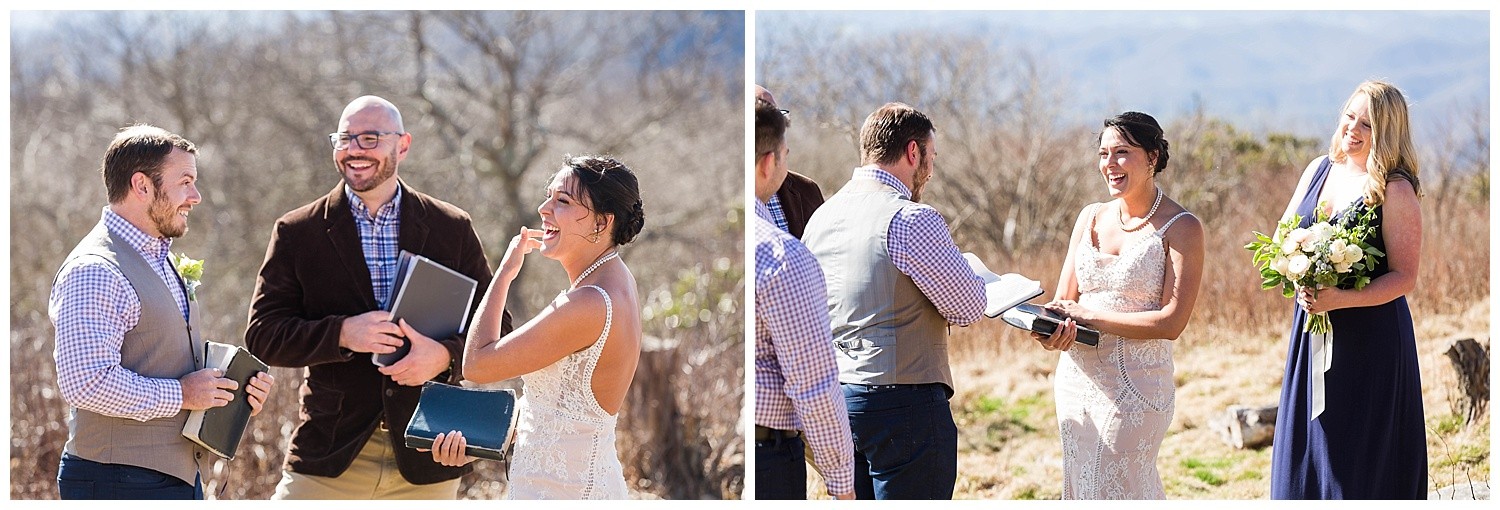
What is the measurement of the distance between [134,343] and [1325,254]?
3.14 m

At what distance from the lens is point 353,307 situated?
375 centimetres

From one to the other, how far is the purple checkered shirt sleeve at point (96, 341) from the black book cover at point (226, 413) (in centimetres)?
13

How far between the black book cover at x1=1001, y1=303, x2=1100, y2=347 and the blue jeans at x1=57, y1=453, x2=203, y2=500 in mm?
2297

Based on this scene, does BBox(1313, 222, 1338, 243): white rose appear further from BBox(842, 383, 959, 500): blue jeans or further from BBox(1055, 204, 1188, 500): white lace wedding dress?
BBox(842, 383, 959, 500): blue jeans

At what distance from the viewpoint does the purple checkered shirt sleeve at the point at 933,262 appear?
131 inches

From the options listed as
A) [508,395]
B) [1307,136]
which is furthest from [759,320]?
[1307,136]

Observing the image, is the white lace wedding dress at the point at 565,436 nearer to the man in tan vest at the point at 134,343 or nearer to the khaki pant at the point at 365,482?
the khaki pant at the point at 365,482

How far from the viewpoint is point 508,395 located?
3.31 metres

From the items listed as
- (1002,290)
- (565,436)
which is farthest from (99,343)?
(1002,290)

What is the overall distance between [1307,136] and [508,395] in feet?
31.6

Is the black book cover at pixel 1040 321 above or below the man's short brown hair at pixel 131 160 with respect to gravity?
below

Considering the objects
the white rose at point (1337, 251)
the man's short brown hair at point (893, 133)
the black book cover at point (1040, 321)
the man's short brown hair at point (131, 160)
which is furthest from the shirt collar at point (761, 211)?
the white rose at point (1337, 251)

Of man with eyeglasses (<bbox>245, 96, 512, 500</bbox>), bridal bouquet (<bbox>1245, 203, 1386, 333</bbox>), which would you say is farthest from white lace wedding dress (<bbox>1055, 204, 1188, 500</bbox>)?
man with eyeglasses (<bbox>245, 96, 512, 500</bbox>)

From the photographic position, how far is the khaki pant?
12.2ft
